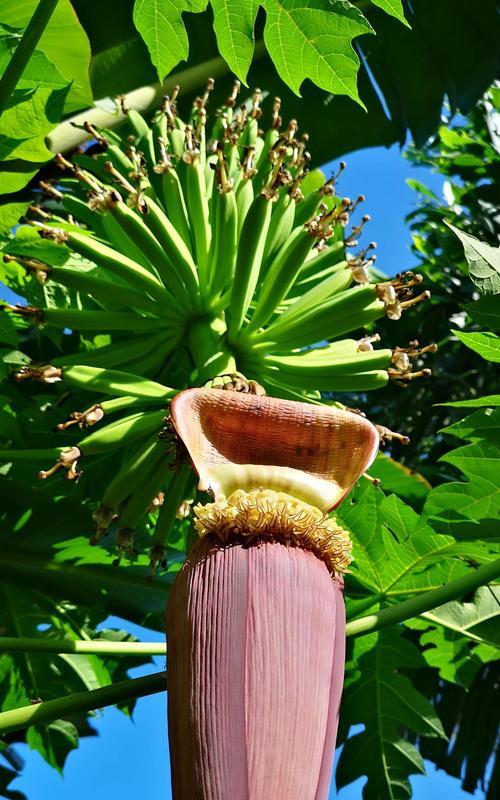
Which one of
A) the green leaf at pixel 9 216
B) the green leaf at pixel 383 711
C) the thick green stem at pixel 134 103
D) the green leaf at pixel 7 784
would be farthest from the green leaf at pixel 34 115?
the green leaf at pixel 7 784

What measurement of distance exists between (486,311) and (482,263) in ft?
0.30

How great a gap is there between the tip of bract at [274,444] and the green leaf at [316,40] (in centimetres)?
45

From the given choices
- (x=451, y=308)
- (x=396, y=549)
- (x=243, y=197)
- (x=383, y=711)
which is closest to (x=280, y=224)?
(x=243, y=197)

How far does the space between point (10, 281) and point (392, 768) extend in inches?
46.8

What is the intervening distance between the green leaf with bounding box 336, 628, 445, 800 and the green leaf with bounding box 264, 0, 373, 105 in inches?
42.1

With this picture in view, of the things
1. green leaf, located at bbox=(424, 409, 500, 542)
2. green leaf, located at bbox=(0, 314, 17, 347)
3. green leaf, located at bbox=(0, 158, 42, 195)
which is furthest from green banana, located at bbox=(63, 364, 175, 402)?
green leaf, located at bbox=(424, 409, 500, 542)

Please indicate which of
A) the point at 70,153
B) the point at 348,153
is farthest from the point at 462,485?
the point at 348,153

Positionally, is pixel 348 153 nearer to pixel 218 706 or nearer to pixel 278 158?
pixel 278 158

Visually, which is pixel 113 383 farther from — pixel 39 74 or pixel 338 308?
pixel 39 74

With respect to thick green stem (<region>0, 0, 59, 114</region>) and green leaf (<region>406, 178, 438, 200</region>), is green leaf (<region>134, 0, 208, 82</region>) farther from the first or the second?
green leaf (<region>406, 178, 438, 200</region>)

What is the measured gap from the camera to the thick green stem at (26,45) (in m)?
1.13

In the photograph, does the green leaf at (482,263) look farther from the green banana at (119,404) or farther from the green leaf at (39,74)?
Answer: the green leaf at (39,74)

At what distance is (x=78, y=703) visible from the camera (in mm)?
1079

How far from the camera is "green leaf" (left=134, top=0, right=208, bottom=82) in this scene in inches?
47.8
